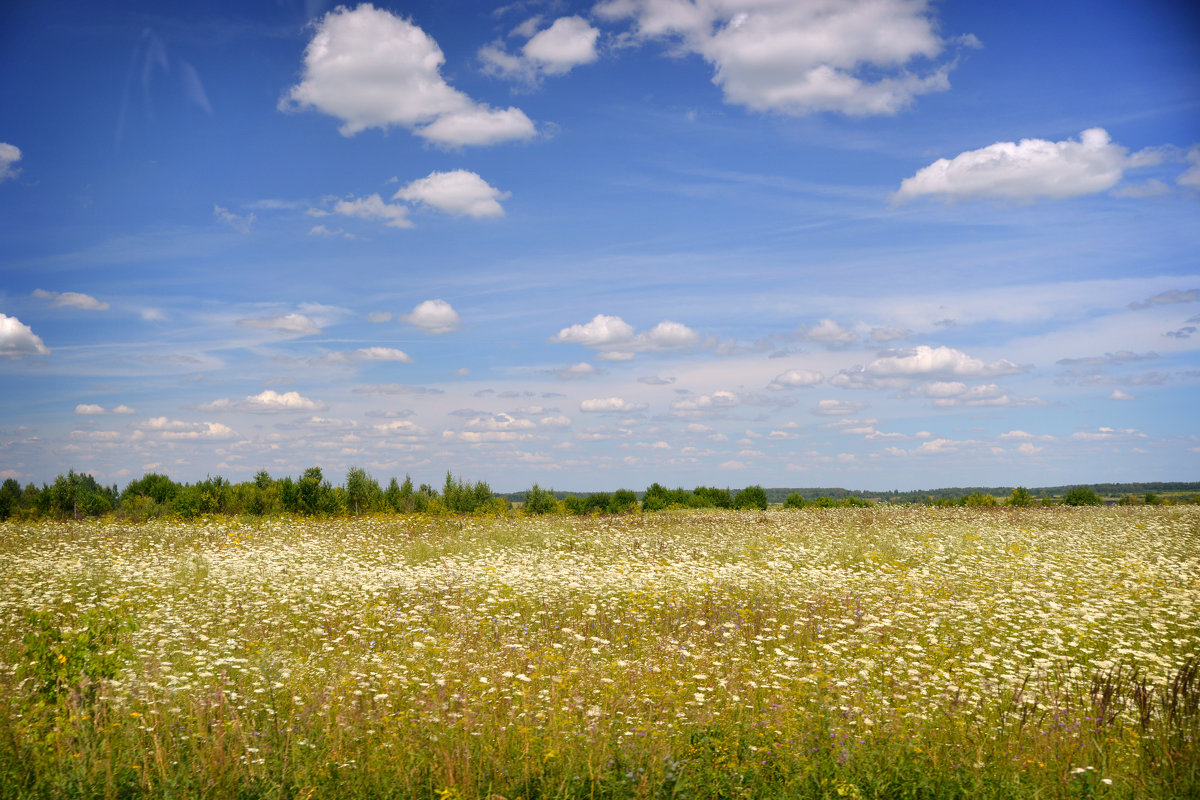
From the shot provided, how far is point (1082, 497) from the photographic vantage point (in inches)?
1464

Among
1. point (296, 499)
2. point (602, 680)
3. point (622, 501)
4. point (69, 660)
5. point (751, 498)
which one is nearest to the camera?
point (69, 660)

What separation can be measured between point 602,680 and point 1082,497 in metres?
42.5

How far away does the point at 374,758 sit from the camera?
14.6 feet

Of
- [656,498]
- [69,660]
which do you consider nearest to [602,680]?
[69,660]

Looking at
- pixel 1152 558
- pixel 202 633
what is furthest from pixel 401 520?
pixel 1152 558

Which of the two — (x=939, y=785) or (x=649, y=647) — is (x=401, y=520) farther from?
(x=939, y=785)

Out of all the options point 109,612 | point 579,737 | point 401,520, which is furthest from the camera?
point 401,520

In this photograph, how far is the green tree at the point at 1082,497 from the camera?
36.8 metres

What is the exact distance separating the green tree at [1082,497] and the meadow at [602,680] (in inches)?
1205

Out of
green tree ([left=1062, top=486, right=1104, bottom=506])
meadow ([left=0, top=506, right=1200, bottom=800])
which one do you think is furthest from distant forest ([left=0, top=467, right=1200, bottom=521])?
meadow ([left=0, top=506, right=1200, bottom=800])

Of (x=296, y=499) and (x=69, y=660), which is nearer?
(x=69, y=660)

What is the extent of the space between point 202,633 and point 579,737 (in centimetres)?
553

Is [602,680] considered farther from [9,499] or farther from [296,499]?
[9,499]

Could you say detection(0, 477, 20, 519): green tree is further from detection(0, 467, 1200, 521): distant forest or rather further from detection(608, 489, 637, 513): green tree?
detection(608, 489, 637, 513): green tree
